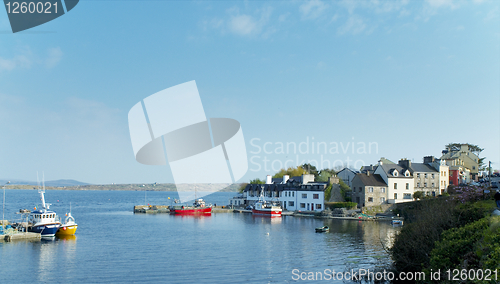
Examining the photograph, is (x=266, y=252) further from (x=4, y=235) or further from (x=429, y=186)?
(x=429, y=186)

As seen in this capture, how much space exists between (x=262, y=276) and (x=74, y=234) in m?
34.4

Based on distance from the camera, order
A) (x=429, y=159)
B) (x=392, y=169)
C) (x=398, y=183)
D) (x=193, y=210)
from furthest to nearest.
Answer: (x=193, y=210)
(x=429, y=159)
(x=392, y=169)
(x=398, y=183)

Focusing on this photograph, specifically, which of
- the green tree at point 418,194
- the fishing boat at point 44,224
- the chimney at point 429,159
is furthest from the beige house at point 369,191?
the fishing boat at point 44,224

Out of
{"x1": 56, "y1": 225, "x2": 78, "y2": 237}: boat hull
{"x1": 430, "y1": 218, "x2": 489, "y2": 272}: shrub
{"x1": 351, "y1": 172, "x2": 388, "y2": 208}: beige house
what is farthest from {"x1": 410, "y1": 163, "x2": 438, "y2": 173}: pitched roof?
{"x1": 430, "y1": 218, "x2": 489, "y2": 272}: shrub

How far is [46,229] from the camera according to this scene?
154 feet

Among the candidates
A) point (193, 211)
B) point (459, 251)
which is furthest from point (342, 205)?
point (459, 251)

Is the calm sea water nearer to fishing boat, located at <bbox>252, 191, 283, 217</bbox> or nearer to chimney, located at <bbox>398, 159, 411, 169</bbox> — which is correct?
fishing boat, located at <bbox>252, 191, 283, 217</bbox>

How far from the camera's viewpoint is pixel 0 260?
32.3m

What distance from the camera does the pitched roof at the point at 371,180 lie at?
251ft

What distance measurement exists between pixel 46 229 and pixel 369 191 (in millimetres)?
58286

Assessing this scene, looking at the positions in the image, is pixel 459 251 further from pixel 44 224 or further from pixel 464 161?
pixel 464 161

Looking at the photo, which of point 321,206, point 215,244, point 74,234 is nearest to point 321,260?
point 215,244

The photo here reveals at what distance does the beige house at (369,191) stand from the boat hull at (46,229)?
2220 inches

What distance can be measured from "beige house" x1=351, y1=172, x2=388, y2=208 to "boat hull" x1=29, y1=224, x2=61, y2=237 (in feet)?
185
